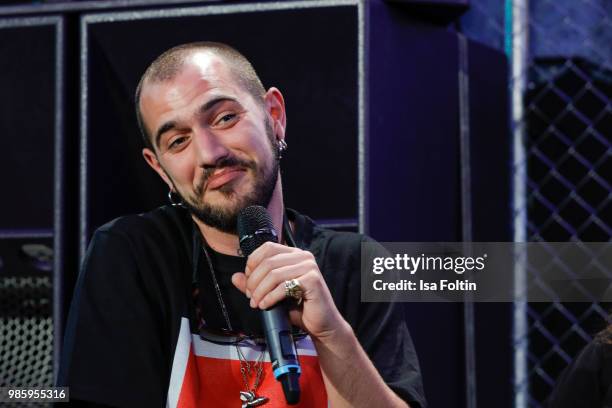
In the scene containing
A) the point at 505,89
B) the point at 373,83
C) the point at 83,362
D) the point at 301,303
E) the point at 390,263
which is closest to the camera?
the point at 301,303

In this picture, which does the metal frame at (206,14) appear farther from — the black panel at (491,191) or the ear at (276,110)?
the black panel at (491,191)

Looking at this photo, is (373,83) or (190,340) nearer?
(190,340)

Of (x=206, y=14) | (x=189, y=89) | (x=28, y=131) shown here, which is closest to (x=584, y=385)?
(x=189, y=89)

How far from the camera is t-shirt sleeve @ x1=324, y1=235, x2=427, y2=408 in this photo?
46.2 inches

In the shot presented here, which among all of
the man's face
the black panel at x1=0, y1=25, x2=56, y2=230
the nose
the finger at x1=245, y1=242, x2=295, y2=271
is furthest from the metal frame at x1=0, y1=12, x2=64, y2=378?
the finger at x1=245, y1=242, x2=295, y2=271

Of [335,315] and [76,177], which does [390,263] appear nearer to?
[335,315]

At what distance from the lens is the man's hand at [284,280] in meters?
0.87

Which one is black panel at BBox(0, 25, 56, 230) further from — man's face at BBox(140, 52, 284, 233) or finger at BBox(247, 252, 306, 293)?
finger at BBox(247, 252, 306, 293)

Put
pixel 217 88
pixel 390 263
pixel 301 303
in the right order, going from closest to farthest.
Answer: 1. pixel 301 303
2. pixel 217 88
3. pixel 390 263

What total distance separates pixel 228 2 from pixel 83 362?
703 mm

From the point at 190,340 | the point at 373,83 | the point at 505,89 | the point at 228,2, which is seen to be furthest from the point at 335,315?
the point at 505,89

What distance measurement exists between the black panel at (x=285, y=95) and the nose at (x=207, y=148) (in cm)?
29

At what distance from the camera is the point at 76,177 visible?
63.7 inches

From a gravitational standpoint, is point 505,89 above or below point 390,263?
above
